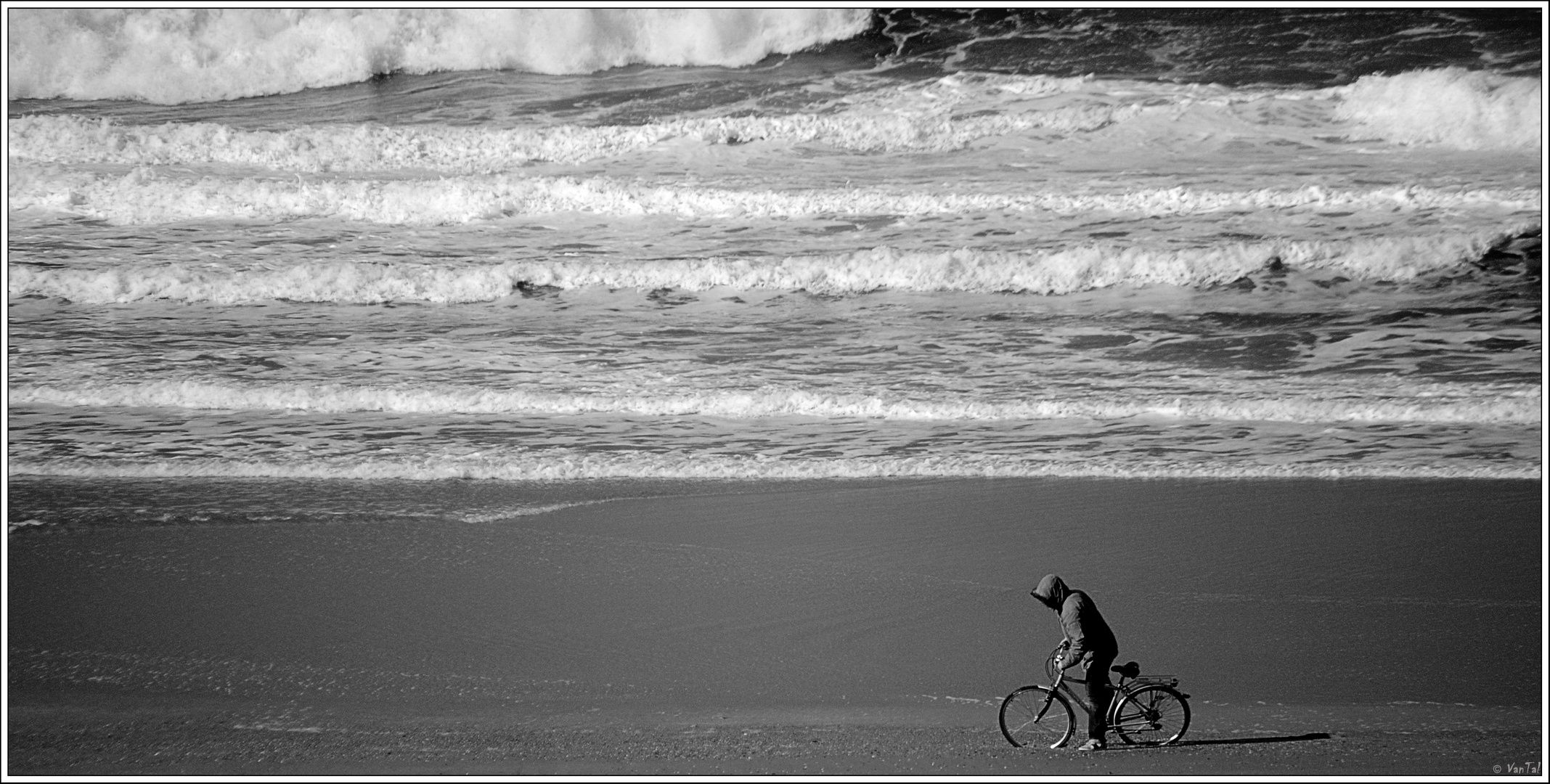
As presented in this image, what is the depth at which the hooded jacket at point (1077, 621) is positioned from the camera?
13.1ft

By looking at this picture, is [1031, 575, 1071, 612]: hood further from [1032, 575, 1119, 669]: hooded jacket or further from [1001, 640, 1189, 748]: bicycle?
[1001, 640, 1189, 748]: bicycle

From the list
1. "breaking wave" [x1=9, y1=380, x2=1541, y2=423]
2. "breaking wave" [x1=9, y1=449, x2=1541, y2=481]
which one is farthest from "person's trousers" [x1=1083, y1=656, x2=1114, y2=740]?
"breaking wave" [x1=9, y1=380, x2=1541, y2=423]

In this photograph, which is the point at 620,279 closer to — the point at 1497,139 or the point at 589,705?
the point at 589,705

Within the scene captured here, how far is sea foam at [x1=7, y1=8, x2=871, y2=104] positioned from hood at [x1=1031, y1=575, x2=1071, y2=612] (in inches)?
190

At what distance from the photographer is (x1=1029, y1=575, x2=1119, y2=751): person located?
3994 millimetres

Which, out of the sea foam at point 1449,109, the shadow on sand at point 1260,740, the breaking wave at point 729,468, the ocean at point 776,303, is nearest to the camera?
the shadow on sand at point 1260,740

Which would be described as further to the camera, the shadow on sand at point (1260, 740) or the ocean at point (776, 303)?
the ocean at point (776, 303)

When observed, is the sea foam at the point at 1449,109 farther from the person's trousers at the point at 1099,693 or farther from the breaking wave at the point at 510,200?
the person's trousers at the point at 1099,693

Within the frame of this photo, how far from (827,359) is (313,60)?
4.62 meters

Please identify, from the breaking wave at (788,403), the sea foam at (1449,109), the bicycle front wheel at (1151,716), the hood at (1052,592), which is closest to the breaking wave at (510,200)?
the sea foam at (1449,109)

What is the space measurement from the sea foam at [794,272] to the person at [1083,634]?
4290 mm

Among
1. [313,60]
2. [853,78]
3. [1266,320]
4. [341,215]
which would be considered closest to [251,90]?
[313,60]

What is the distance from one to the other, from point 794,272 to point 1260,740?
491 cm

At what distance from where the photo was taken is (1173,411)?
24.7ft
